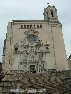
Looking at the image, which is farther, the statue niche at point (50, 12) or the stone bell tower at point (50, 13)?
the statue niche at point (50, 12)

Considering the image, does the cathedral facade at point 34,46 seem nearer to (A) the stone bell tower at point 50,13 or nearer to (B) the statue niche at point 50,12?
(A) the stone bell tower at point 50,13

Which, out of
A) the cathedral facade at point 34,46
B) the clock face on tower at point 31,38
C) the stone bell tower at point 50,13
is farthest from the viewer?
the stone bell tower at point 50,13

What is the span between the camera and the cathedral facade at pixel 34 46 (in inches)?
1463

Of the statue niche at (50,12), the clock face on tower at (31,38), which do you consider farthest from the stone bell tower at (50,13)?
the clock face on tower at (31,38)

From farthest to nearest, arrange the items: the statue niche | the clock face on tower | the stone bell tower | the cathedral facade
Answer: the statue niche < the stone bell tower < the clock face on tower < the cathedral facade

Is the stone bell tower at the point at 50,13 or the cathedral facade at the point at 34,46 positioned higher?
the stone bell tower at the point at 50,13

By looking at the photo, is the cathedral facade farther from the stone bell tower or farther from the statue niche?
the statue niche

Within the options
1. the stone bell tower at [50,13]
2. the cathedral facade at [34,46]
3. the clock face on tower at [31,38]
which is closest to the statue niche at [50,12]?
the stone bell tower at [50,13]

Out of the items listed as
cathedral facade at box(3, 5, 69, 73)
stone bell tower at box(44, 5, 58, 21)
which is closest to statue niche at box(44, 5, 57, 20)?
stone bell tower at box(44, 5, 58, 21)

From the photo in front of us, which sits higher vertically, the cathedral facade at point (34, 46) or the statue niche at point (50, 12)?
the statue niche at point (50, 12)

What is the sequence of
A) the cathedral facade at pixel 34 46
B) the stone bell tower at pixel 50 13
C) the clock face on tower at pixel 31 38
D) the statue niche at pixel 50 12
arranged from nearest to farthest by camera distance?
the cathedral facade at pixel 34 46, the clock face on tower at pixel 31 38, the stone bell tower at pixel 50 13, the statue niche at pixel 50 12

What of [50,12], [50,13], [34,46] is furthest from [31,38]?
[50,12]

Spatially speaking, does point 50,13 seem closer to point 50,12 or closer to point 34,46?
point 50,12

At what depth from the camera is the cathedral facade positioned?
3716 centimetres
